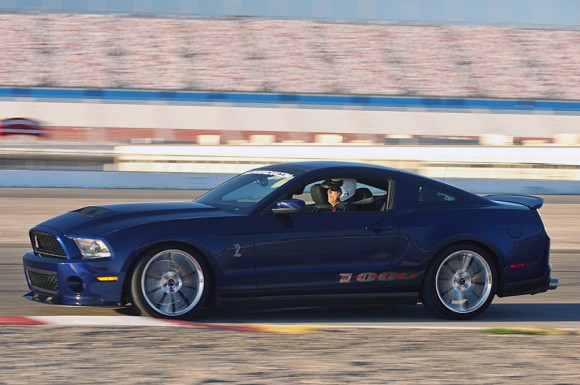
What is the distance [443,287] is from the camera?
25.9 feet

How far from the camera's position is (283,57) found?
1978 inches

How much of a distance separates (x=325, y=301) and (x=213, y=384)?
2615 mm

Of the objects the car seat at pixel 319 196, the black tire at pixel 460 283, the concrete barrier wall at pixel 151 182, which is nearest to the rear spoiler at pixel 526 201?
the black tire at pixel 460 283

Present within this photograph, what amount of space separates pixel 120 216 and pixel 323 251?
162 centimetres

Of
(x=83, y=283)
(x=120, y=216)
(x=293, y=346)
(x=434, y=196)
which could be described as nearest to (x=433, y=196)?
(x=434, y=196)

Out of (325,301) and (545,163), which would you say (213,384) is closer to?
(325,301)

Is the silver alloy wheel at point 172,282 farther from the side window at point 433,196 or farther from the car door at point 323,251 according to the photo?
the side window at point 433,196

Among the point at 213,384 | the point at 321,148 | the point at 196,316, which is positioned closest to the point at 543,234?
the point at 196,316

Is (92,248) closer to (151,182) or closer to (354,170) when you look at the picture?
(354,170)

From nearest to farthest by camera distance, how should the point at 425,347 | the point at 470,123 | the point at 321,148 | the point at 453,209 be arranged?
the point at 425,347 < the point at 453,209 < the point at 321,148 < the point at 470,123

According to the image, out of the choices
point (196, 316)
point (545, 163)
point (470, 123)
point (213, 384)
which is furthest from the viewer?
point (470, 123)

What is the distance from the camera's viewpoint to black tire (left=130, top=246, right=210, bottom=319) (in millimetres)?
7137

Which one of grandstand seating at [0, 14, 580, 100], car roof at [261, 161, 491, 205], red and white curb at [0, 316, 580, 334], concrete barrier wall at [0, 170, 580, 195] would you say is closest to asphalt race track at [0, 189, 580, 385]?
red and white curb at [0, 316, 580, 334]

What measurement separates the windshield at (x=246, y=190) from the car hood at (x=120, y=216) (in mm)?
174
